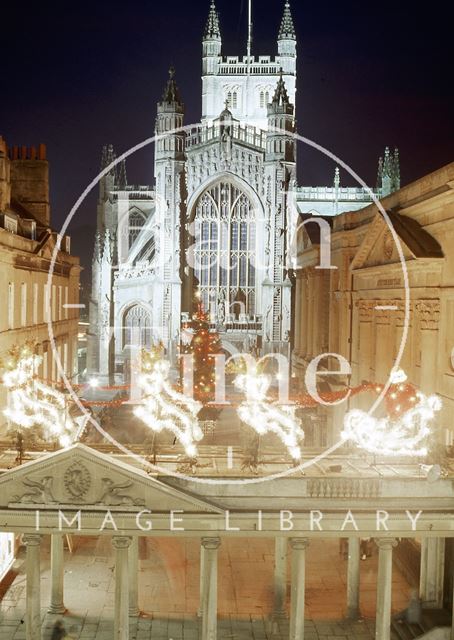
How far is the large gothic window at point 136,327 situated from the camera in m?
64.1

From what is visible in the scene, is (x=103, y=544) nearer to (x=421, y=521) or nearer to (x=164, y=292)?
(x=421, y=521)

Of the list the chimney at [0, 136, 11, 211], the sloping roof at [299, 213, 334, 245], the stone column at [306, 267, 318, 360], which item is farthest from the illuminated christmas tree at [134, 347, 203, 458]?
the stone column at [306, 267, 318, 360]

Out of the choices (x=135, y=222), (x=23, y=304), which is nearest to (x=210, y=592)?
(x=23, y=304)

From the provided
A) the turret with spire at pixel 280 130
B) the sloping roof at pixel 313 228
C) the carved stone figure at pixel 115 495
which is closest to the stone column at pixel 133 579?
the carved stone figure at pixel 115 495

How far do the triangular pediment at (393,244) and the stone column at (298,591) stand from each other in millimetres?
11103

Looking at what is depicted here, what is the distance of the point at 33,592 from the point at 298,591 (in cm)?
762

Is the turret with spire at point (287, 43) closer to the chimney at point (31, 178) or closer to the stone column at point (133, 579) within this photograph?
the chimney at point (31, 178)

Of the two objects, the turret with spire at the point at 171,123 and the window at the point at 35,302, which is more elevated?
the turret with spire at the point at 171,123

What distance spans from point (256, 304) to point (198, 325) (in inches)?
1248

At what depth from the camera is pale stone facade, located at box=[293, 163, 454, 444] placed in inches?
930

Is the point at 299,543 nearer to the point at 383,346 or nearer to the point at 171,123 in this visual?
the point at 383,346

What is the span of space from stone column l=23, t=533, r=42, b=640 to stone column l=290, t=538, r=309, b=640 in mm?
7342

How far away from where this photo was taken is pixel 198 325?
33.8 metres

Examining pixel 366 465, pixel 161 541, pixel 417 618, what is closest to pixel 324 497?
pixel 366 465
